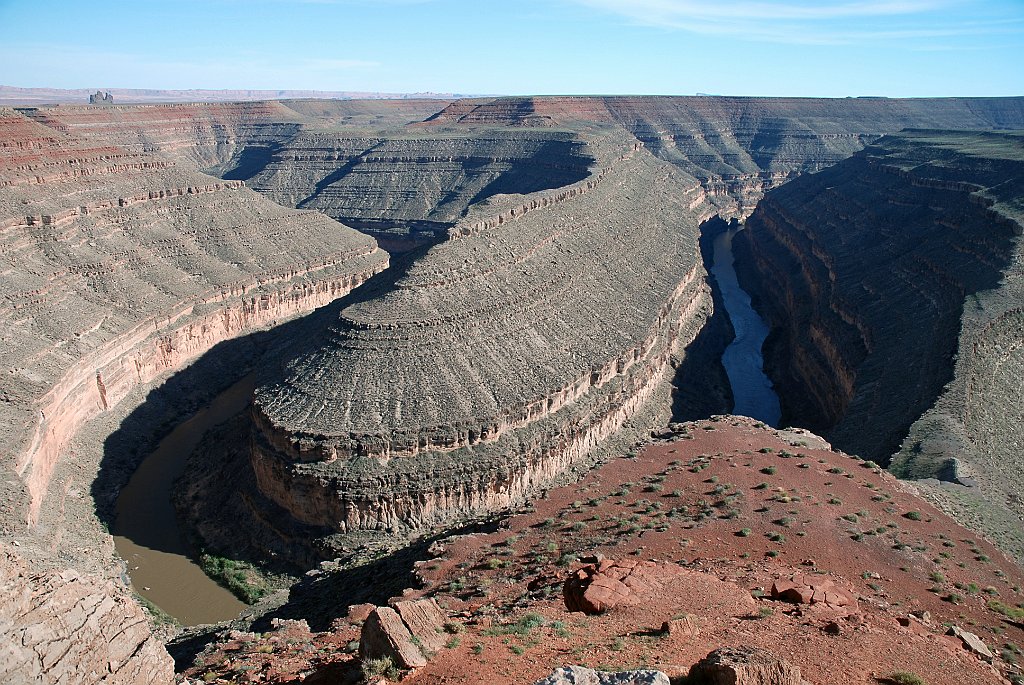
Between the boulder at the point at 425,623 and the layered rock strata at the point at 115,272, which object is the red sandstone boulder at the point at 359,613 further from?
the layered rock strata at the point at 115,272

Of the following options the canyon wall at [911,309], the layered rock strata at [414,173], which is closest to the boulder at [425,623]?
A: the canyon wall at [911,309]

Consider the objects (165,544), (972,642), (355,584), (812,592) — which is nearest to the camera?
(972,642)

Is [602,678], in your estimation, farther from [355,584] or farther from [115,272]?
[115,272]

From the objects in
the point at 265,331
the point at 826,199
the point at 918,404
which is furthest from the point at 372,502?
the point at 826,199

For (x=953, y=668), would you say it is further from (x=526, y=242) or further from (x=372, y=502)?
(x=526, y=242)

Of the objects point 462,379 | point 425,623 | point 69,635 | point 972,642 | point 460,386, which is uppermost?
point 69,635

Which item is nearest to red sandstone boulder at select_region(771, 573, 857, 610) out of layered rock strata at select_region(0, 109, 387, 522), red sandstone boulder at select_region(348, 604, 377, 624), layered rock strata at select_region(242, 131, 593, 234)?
red sandstone boulder at select_region(348, 604, 377, 624)

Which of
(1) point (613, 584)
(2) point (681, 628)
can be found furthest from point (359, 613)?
(2) point (681, 628)
